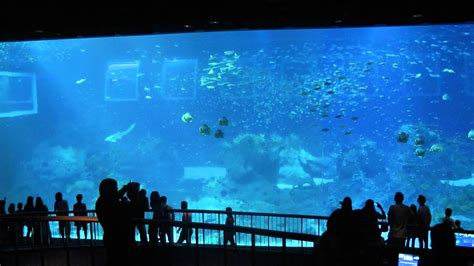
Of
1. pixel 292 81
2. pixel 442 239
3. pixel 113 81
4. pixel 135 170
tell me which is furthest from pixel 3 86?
pixel 442 239

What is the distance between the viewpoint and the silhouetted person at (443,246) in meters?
2.70

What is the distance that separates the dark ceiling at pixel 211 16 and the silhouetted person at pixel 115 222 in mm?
5135

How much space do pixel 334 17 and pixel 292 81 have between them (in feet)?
108

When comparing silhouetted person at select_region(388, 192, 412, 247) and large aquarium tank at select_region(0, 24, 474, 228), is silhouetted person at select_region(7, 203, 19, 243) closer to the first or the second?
silhouetted person at select_region(388, 192, 412, 247)

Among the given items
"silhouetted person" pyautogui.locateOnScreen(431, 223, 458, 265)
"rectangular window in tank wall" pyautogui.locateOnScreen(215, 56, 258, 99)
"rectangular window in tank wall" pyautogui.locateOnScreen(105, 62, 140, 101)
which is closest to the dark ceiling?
"silhouetted person" pyautogui.locateOnScreen(431, 223, 458, 265)

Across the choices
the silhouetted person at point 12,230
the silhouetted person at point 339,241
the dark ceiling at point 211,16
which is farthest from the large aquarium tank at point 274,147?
the silhouetted person at point 339,241

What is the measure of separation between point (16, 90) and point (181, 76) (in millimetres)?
16181

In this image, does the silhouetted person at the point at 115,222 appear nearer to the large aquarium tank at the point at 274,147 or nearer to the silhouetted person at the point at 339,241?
the silhouetted person at the point at 339,241

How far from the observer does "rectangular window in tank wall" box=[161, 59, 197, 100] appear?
45.1 meters

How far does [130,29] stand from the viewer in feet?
36.1

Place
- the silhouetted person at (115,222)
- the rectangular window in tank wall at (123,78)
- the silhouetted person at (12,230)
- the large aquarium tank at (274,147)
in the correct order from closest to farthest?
1. the silhouetted person at (115,222)
2. the silhouetted person at (12,230)
3. the large aquarium tank at (274,147)
4. the rectangular window in tank wall at (123,78)

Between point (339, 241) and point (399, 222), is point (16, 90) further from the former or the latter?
point (339, 241)

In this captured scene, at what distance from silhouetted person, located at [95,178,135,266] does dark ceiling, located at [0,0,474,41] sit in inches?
202

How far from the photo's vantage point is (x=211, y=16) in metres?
9.62
